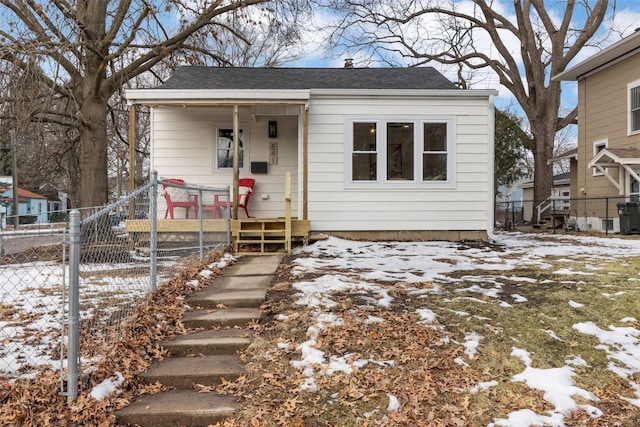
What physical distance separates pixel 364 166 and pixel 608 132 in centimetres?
931

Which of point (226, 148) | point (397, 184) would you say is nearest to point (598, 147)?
point (397, 184)

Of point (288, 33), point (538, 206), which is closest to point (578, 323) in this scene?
point (288, 33)

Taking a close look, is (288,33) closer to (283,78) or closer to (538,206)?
(283,78)

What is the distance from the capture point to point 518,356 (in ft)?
10.5

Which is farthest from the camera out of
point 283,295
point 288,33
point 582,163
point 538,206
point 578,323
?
point 538,206

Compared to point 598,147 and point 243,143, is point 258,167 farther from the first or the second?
point 598,147

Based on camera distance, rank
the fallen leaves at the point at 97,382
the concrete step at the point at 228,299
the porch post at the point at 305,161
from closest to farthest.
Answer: the fallen leaves at the point at 97,382 < the concrete step at the point at 228,299 < the porch post at the point at 305,161

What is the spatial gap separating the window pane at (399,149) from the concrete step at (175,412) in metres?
6.69

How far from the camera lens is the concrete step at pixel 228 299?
4332mm

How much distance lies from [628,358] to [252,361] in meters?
2.84

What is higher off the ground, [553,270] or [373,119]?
[373,119]

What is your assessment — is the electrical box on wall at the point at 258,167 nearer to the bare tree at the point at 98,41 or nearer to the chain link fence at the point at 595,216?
the bare tree at the point at 98,41

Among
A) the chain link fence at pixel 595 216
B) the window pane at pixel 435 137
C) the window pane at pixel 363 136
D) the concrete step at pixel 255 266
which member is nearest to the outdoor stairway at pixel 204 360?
the concrete step at pixel 255 266

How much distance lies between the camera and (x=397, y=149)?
8.82 metres
